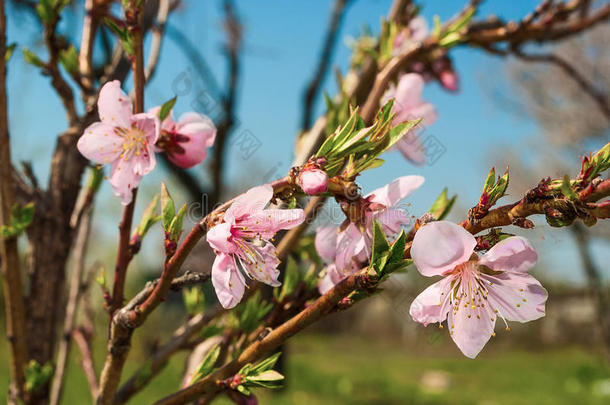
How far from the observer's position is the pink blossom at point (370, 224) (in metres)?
0.53

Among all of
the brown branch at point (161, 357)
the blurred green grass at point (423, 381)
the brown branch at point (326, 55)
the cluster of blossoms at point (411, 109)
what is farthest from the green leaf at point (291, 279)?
the brown branch at point (326, 55)

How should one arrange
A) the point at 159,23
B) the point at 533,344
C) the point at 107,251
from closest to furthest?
1. the point at 159,23
2. the point at 533,344
3. the point at 107,251

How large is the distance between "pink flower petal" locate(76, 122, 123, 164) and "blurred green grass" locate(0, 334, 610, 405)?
2.60 m

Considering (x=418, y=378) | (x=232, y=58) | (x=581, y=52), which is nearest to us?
(x=232, y=58)

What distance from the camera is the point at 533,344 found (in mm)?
9539

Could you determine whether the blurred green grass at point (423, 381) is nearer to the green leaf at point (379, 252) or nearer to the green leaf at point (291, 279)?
the green leaf at point (291, 279)

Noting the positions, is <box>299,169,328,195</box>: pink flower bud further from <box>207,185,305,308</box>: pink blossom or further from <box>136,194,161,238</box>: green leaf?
<box>136,194,161,238</box>: green leaf

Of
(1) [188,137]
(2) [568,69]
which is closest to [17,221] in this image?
(1) [188,137]

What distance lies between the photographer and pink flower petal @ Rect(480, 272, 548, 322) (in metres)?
0.49

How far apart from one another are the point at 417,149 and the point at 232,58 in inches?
189

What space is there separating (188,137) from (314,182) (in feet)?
0.91

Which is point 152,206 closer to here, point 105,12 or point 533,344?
point 105,12

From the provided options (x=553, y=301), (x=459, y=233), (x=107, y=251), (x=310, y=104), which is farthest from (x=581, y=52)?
(x=107, y=251)

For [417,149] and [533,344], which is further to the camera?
[533,344]
